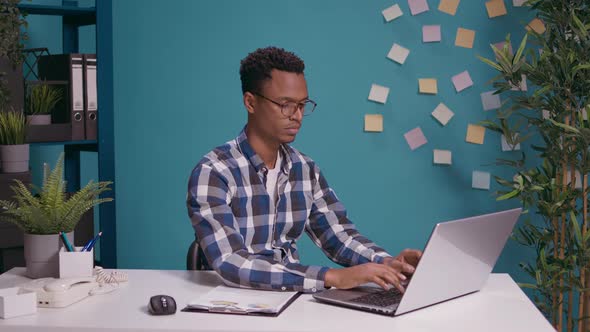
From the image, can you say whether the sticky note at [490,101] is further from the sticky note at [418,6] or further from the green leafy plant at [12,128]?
the green leafy plant at [12,128]

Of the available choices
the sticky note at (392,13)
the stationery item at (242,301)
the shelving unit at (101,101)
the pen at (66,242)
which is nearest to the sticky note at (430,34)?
the sticky note at (392,13)

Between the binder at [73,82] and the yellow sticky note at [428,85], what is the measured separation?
149cm

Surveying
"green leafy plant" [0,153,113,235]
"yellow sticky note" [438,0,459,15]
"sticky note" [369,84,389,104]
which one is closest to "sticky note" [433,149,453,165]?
"sticky note" [369,84,389,104]

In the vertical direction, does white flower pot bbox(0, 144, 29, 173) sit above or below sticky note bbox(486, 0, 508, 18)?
below

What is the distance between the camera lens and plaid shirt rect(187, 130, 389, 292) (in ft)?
6.61

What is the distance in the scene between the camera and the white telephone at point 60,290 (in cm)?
186

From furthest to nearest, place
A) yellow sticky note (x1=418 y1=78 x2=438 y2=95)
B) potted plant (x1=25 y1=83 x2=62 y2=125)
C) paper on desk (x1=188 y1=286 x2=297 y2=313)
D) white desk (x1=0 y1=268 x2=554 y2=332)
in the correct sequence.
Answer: yellow sticky note (x1=418 y1=78 x2=438 y2=95), potted plant (x1=25 y1=83 x2=62 y2=125), paper on desk (x1=188 y1=286 x2=297 y2=313), white desk (x1=0 y1=268 x2=554 y2=332)

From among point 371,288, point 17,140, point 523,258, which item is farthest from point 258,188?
point 523,258

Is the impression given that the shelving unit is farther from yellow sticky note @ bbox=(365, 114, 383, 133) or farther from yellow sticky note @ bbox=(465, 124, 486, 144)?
yellow sticky note @ bbox=(465, 124, 486, 144)

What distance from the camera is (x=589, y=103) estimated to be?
311cm

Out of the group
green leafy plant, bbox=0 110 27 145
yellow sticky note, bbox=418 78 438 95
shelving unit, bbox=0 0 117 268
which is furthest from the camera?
yellow sticky note, bbox=418 78 438 95

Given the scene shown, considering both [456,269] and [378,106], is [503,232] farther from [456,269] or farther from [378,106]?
[378,106]

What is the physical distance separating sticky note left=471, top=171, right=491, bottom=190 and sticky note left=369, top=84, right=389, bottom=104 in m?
0.53

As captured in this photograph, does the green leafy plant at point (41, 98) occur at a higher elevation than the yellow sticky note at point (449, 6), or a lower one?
lower
